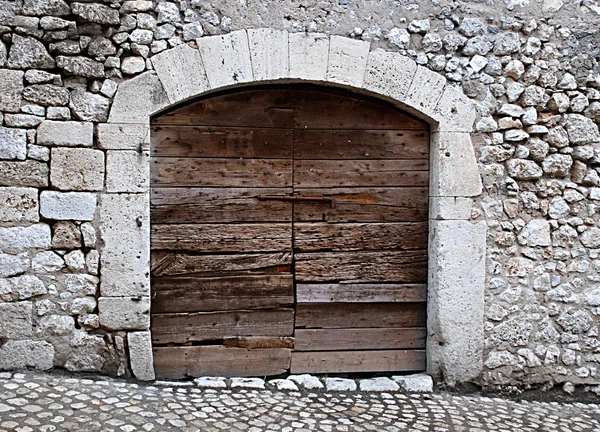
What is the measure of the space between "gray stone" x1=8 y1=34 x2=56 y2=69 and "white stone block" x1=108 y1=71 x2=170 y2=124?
46 cm

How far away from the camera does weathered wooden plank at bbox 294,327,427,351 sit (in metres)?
3.91

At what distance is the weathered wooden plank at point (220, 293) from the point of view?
3.73 metres

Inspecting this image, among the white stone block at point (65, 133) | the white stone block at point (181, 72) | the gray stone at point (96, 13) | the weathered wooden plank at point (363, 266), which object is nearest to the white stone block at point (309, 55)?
the white stone block at point (181, 72)

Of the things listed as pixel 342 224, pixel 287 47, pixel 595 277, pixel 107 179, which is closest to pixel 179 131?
pixel 107 179

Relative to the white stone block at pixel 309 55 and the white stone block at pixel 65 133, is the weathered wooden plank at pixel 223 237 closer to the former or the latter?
the white stone block at pixel 65 133

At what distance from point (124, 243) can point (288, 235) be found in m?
1.04

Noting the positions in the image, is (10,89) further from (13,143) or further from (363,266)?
(363,266)

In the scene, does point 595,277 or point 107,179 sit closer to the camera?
point 107,179

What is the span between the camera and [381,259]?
155 inches

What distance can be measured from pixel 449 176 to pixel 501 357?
124cm

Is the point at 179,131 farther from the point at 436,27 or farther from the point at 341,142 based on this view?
the point at 436,27

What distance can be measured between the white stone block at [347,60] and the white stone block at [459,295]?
43.0 inches

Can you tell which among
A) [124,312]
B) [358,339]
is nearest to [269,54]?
[124,312]

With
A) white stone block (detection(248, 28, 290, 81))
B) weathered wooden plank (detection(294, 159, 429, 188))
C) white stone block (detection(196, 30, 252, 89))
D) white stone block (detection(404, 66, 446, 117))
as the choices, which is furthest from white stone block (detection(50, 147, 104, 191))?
white stone block (detection(404, 66, 446, 117))
